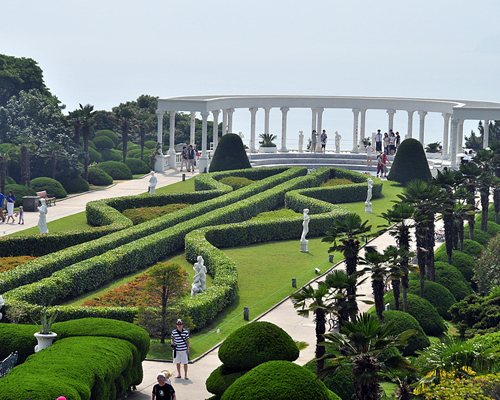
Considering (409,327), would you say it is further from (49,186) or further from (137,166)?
(137,166)

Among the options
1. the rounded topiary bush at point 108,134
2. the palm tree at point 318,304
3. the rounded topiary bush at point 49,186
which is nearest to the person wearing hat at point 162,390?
the palm tree at point 318,304

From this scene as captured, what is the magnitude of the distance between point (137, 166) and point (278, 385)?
153ft

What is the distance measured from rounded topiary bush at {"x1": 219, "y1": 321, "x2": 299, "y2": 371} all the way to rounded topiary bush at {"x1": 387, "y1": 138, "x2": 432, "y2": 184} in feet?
126

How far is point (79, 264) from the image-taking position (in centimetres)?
2703

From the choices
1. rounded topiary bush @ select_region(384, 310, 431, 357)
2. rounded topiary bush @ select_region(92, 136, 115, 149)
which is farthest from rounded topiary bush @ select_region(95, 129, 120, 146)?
rounded topiary bush @ select_region(384, 310, 431, 357)

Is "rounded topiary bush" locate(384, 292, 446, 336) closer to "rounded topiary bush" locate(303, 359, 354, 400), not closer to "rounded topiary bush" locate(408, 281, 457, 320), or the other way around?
"rounded topiary bush" locate(408, 281, 457, 320)

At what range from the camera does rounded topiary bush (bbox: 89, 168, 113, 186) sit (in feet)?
171

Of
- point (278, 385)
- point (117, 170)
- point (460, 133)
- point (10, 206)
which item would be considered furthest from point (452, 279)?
point (460, 133)

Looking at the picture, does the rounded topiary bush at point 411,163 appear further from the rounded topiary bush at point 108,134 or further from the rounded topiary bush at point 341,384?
the rounded topiary bush at point 341,384

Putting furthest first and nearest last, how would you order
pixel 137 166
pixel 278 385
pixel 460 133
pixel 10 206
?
pixel 460 133
pixel 137 166
pixel 10 206
pixel 278 385

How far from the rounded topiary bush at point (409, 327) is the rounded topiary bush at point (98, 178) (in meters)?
32.6

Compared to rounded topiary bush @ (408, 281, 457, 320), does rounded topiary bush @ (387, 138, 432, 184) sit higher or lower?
higher

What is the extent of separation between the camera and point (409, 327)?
73.9 feet

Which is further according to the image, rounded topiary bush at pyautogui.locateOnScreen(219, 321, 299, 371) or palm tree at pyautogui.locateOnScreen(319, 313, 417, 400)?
rounded topiary bush at pyautogui.locateOnScreen(219, 321, 299, 371)
